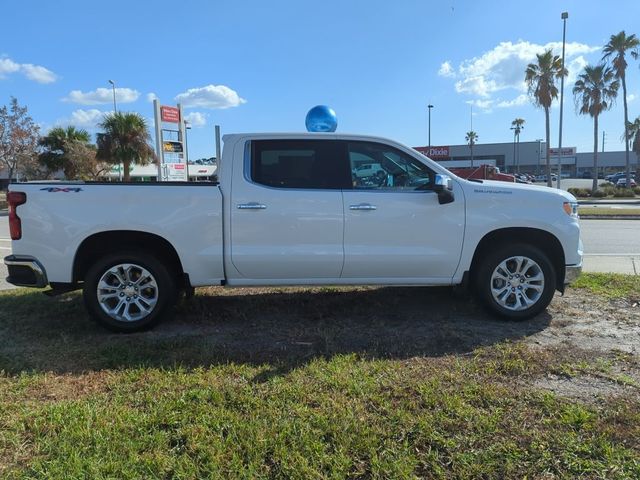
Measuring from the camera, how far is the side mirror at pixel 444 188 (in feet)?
15.9

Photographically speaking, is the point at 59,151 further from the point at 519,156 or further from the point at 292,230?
the point at 519,156

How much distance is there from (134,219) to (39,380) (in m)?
1.60

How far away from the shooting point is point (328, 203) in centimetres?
495

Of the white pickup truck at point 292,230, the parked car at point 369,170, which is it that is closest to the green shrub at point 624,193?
the white pickup truck at point 292,230

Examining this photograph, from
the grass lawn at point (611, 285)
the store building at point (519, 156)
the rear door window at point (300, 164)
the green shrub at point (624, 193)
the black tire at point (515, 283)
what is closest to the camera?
the rear door window at point (300, 164)

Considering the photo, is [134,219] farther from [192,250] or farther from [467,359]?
[467,359]

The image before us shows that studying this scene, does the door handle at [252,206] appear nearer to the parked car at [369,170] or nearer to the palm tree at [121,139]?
the parked car at [369,170]

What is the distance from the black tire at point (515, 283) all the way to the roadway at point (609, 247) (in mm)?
3982

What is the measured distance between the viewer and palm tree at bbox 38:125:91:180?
33.4 m

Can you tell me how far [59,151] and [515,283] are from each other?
3496cm

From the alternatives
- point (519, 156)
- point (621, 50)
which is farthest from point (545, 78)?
point (519, 156)

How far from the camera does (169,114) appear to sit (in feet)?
63.7

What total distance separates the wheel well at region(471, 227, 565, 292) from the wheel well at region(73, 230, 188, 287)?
9.76 ft

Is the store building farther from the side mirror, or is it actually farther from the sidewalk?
the side mirror
